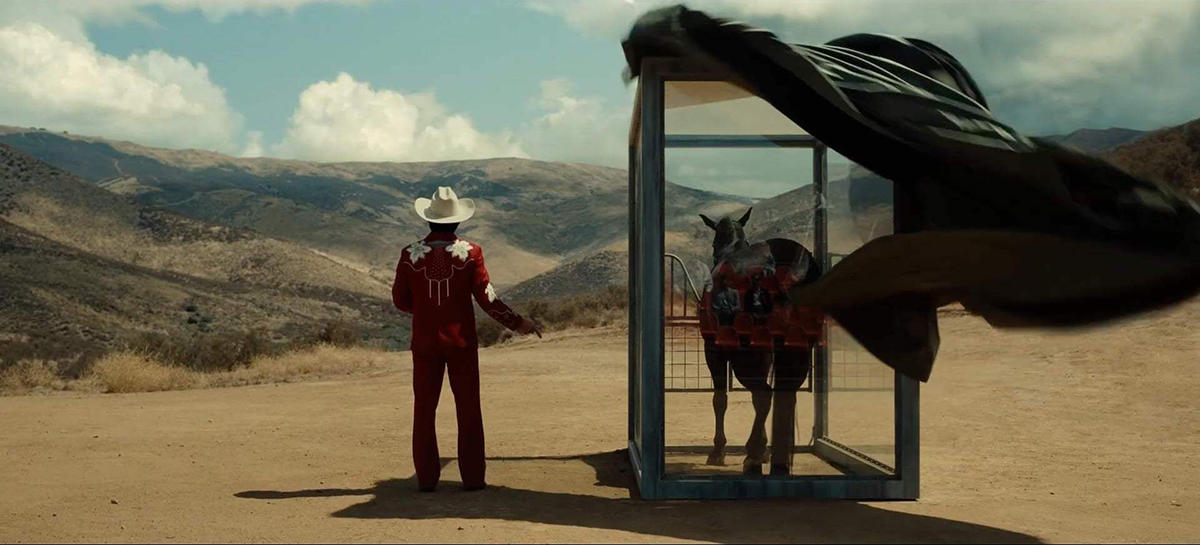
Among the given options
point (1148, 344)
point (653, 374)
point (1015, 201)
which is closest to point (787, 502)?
point (653, 374)

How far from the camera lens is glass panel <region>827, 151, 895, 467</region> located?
7.92 metres

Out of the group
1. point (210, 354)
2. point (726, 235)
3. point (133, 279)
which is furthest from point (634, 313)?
point (133, 279)

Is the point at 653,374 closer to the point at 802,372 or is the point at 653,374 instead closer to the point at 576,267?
the point at 802,372

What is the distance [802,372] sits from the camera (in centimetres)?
821

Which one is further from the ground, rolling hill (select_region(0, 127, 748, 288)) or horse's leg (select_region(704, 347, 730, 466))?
rolling hill (select_region(0, 127, 748, 288))

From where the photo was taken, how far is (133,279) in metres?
44.1

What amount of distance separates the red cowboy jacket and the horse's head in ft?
4.99

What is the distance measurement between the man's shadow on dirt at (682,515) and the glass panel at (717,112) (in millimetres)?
2485

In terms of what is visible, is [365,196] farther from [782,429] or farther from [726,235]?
[782,429]

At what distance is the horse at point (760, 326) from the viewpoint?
8.12 meters

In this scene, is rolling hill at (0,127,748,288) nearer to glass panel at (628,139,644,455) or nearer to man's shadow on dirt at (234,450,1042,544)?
glass panel at (628,139,644,455)

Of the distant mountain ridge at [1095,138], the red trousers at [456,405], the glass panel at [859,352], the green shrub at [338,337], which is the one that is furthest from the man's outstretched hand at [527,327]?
the green shrub at [338,337]

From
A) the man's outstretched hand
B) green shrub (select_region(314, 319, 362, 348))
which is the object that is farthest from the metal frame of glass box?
green shrub (select_region(314, 319, 362, 348))

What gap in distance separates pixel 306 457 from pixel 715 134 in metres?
4.91
